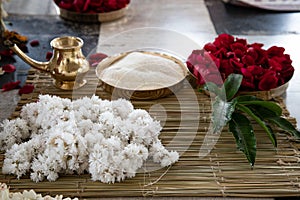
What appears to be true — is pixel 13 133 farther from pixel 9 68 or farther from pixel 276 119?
pixel 276 119

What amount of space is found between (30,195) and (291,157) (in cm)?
48

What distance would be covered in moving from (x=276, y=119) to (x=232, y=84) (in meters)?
0.12

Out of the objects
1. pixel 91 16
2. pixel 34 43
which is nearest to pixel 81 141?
pixel 34 43

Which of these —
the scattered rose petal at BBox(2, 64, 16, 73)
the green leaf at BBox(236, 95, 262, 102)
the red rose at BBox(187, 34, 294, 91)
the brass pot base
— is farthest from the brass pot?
the green leaf at BBox(236, 95, 262, 102)

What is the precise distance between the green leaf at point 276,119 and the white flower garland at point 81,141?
0.69ft

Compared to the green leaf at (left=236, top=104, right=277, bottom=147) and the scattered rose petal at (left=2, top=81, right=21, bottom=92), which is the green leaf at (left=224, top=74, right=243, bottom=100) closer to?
the green leaf at (left=236, top=104, right=277, bottom=147)

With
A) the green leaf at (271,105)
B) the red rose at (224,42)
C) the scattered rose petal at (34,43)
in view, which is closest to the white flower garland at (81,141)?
the green leaf at (271,105)

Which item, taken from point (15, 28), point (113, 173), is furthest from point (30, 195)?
point (15, 28)

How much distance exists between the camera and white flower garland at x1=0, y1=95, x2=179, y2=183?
857 mm

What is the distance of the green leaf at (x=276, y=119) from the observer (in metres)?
0.97

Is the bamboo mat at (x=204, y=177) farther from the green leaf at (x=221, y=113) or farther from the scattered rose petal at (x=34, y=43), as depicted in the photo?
the scattered rose petal at (x=34, y=43)

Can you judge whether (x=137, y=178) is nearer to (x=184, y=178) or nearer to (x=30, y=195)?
(x=184, y=178)

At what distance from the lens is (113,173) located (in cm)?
85

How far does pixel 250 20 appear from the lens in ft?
5.53
